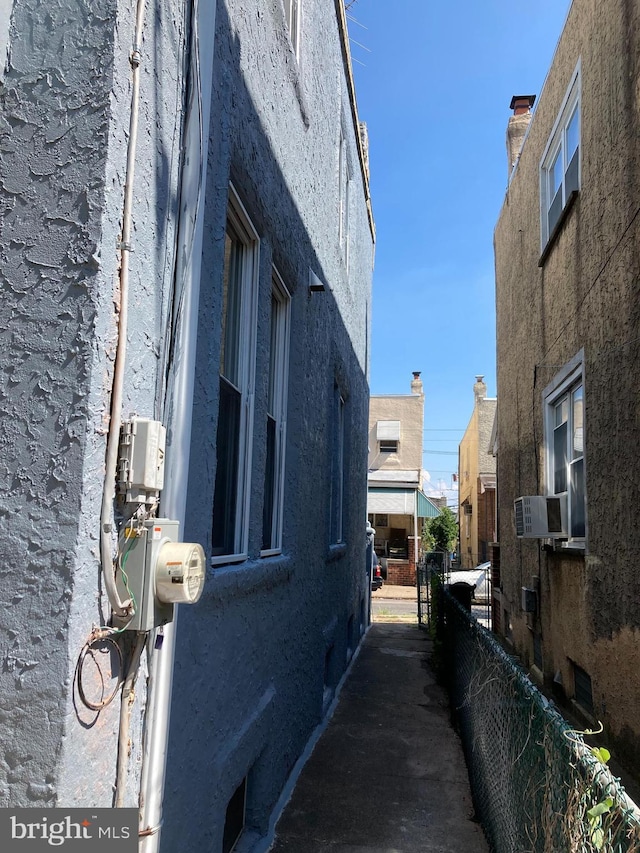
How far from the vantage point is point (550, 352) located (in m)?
7.77

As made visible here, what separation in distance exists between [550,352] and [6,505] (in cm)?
695

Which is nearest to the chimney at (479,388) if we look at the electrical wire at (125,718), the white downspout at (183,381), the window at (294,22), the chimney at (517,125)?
the chimney at (517,125)

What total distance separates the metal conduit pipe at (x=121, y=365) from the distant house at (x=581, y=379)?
159 inches

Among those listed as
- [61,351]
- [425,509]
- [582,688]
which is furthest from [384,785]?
[425,509]

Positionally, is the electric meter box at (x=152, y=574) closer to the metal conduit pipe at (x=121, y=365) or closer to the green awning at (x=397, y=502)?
the metal conduit pipe at (x=121, y=365)

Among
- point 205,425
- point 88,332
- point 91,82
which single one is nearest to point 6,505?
point 88,332

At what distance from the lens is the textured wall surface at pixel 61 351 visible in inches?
70.8

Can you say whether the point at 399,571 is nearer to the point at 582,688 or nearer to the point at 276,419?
the point at 582,688

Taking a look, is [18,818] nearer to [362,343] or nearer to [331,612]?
[331,612]

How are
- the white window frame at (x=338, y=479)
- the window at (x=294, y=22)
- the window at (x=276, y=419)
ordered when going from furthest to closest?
the white window frame at (x=338, y=479)
the window at (x=294, y=22)
the window at (x=276, y=419)

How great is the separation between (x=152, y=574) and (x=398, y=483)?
26069 millimetres

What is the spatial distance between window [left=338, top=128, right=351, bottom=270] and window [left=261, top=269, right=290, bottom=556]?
11.5 ft

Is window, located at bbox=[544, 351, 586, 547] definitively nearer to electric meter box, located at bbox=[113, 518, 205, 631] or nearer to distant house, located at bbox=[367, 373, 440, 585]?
electric meter box, located at bbox=[113, 518, 205, 631]

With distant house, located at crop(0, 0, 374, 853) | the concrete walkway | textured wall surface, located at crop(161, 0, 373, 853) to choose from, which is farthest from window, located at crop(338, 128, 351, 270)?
the concrete walkway
